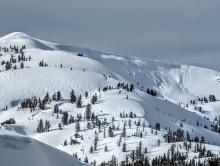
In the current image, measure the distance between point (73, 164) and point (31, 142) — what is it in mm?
5857

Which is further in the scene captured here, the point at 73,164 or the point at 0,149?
the point at 73,164

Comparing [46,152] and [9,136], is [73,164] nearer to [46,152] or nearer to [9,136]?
[46,152]

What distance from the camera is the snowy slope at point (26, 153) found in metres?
77.2

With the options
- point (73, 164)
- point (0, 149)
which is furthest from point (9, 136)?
point (73, 164)

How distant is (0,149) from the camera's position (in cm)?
7725

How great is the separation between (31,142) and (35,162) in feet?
8.24

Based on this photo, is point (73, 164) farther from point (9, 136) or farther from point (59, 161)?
point (9, 136)

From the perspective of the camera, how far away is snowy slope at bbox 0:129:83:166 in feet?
253

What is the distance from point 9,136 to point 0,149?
2223 millimetres

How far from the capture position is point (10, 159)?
77062 mm

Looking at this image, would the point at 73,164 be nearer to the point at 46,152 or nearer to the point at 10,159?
the point at 46,152

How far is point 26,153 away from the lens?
7981 centimetres

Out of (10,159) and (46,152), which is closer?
(10,159)

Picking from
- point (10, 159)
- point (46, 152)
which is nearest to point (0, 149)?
point (10, 159)
